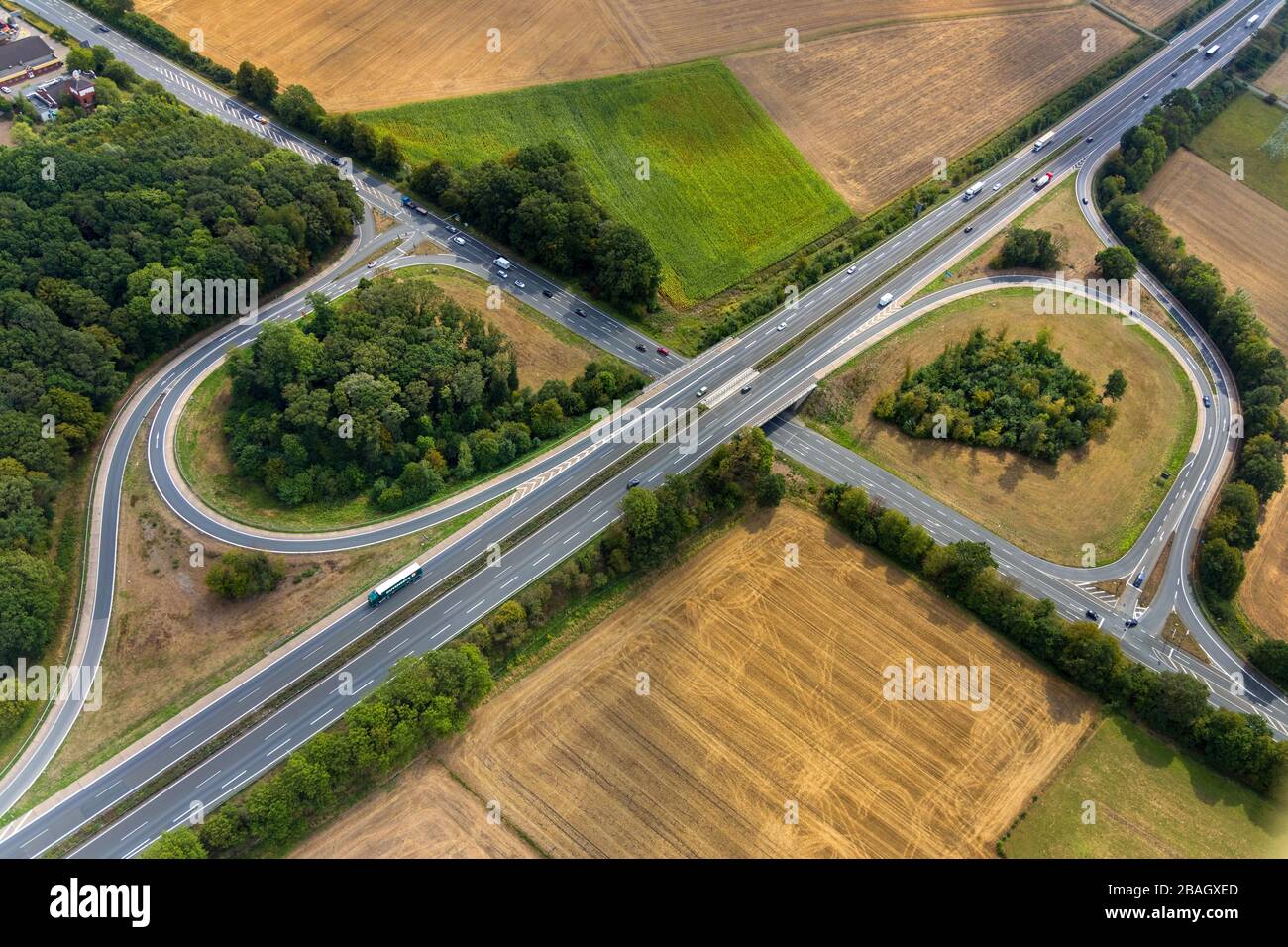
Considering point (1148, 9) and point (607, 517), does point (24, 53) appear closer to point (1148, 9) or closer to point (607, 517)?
point (607, 517)

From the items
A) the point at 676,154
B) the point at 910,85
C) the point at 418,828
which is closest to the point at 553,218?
the point at 676,154

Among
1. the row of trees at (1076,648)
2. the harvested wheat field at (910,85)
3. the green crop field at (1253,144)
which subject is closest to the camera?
the row of trees at (1076,648)

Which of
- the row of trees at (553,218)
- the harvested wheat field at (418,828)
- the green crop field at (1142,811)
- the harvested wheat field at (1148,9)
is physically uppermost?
the harvested wheat field at (1148,9)

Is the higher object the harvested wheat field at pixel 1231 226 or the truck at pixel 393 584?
the harvested wheat field at pixel 1231 226

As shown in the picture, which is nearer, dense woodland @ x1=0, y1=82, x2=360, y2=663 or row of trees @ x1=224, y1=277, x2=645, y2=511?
dense woodland @ x1=0, y1=82, x2=360, y2=663

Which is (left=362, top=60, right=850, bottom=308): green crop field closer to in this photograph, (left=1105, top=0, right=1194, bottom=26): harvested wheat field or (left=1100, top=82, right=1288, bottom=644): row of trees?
(left=1100, top=82, right=1288, bottom=644): row of trees

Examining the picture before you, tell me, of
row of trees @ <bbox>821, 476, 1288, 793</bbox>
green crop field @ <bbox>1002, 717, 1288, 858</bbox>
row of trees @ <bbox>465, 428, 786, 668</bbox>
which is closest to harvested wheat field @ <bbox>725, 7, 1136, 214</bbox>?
row of trees @ <bbox>465, 428, 786, 668</bbox>

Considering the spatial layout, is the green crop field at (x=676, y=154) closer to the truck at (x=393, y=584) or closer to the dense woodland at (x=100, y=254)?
the dense woodland at (x=100, y=254)

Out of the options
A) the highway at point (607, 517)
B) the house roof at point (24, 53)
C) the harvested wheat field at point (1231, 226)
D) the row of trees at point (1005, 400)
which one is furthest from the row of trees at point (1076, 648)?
the house roof at point (24, 53)
